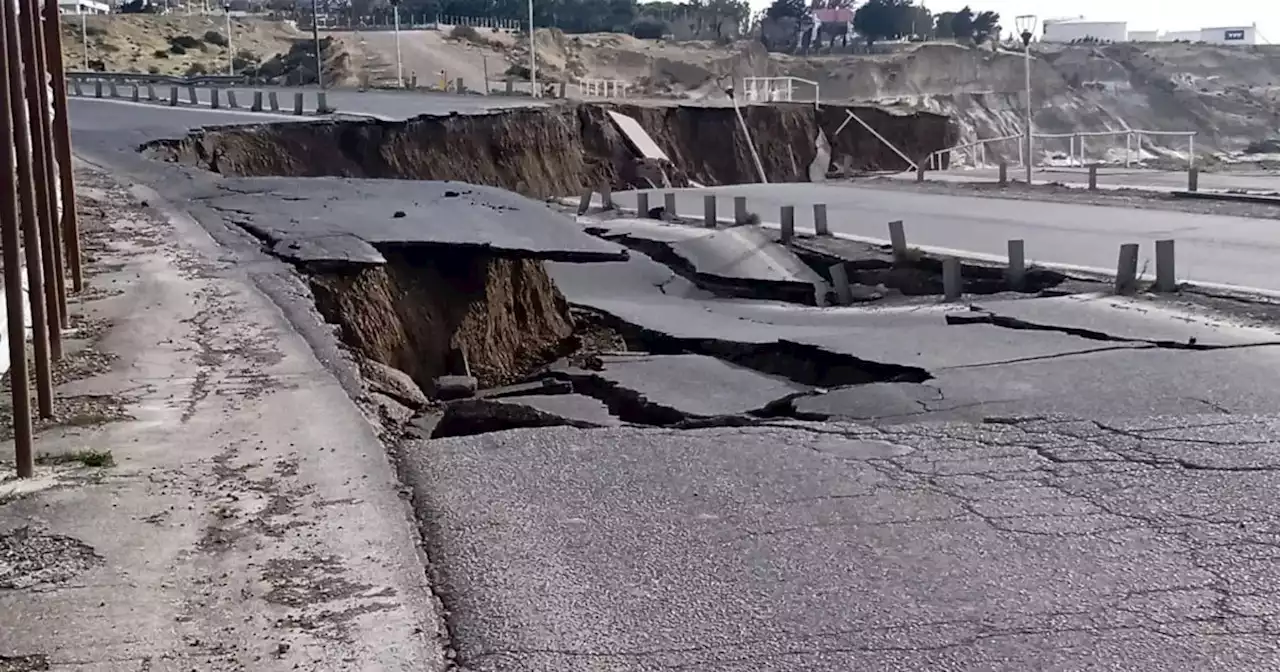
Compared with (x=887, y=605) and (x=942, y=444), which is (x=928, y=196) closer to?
(x=942, y=444)

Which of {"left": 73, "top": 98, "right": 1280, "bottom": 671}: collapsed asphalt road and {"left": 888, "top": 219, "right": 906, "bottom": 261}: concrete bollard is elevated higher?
{"left": 888, "top": 219, "right": 906, "bottom": 261}: concrete bollard

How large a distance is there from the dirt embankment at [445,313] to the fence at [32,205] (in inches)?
90.5

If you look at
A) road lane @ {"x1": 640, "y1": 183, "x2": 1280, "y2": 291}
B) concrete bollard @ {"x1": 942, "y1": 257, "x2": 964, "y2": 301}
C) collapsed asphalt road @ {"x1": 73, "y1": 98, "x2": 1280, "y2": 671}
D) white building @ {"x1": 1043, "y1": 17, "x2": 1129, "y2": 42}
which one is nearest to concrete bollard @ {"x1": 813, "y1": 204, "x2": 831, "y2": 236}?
road lane @ {"x1": 640, "y1": 183, "x2": 1280, "y2": 291}

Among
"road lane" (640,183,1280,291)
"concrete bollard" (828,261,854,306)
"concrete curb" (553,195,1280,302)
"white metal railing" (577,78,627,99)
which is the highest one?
"white metal railing" (577,78,627,99)

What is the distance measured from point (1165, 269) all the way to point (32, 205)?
1051 centimetres

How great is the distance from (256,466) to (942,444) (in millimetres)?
3643

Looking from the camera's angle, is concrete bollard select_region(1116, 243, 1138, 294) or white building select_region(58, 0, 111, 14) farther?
white building select_region(58, 0, 111, 14)

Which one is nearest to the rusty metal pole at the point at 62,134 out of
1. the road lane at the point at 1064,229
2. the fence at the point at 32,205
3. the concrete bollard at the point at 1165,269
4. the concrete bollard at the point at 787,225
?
the fence at the point at 32,205

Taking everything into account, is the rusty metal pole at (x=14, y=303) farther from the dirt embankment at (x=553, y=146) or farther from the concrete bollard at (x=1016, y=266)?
the dirt embankment at (x=553, y=146)

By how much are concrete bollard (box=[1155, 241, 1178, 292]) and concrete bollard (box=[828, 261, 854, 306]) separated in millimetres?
3821

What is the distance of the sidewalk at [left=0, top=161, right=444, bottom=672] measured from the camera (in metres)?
4.76

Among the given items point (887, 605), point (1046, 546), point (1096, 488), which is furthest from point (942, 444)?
point (887, 605)

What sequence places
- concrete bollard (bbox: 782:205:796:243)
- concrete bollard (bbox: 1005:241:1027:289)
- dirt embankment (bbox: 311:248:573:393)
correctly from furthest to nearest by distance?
concrete bollard (bbox: 782:205:796:243) < concrete bollard (bbox: 1005:241:1027:289) < dirt embankment (bbox: 311:248:573:393)

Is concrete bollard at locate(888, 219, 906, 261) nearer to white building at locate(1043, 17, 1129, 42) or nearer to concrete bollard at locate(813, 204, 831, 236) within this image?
concrete bollard at locate(813, 204, 831, 236)
